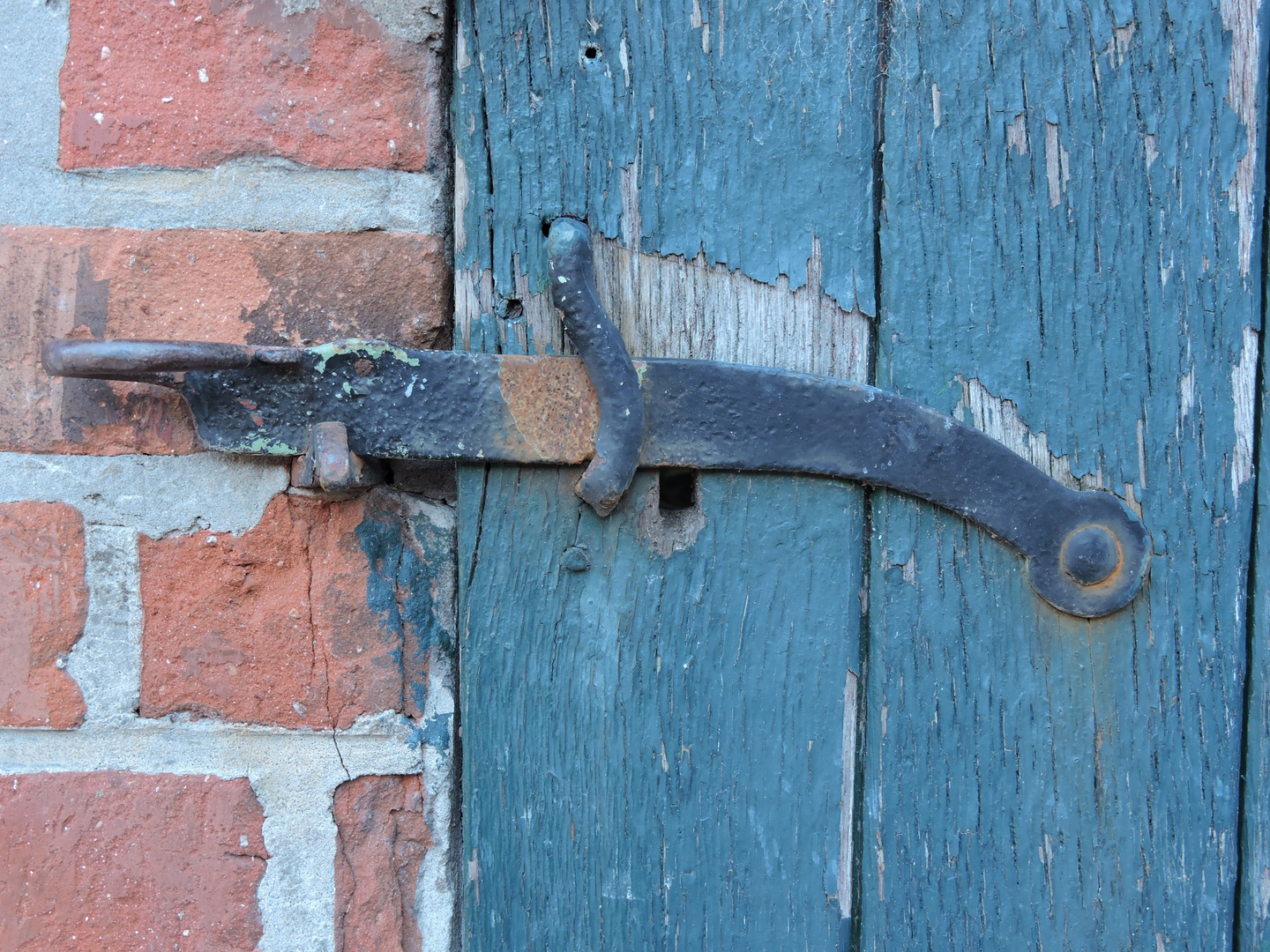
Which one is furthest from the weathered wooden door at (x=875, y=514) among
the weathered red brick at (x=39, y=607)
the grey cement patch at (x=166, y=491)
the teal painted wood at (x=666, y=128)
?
the weathered red brick at (x=39, y=607)

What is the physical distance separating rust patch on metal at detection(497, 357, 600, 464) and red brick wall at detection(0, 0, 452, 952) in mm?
73

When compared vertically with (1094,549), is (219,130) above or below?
above

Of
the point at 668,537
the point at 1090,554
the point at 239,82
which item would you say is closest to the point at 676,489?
the point at 668,537

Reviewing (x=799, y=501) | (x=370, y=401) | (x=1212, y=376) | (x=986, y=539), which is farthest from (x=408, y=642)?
(x=1212, y=376)

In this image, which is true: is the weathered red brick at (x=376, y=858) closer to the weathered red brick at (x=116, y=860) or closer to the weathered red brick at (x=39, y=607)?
the weathered red brick at (x=116, y=860)

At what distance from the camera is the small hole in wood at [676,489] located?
0.56m

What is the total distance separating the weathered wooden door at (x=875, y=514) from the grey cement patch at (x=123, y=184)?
0.26 feet

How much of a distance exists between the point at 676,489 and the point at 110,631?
40 centimetres

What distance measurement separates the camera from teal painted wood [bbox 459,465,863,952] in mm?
552

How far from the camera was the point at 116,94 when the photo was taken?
0.53 m

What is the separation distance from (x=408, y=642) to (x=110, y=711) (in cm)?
21

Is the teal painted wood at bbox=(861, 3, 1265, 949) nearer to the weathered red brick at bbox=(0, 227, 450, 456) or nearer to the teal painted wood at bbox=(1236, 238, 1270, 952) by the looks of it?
the teal painted wood at bbox=(1236, 238, 1270, 952)

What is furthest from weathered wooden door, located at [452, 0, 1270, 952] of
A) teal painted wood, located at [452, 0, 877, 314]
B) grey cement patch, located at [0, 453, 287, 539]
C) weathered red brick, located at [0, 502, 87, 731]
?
weathered red brick, located at [0, 502, 87, 731]

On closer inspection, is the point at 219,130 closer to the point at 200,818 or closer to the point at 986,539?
the point at 200,818
